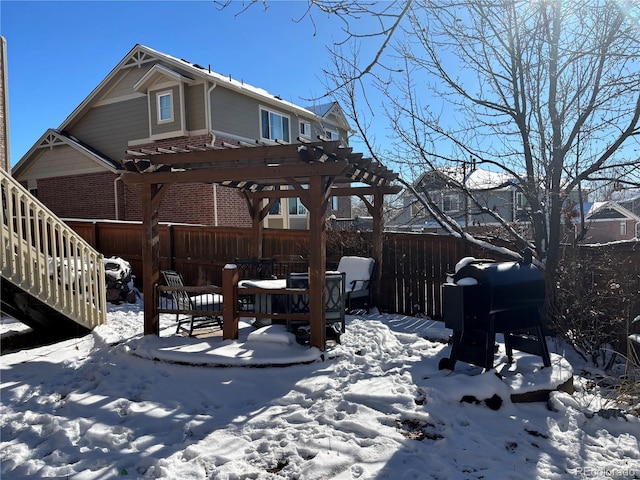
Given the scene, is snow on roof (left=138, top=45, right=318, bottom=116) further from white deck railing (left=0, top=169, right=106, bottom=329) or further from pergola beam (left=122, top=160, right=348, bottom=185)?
pergola beam (left=122, top=160, right=348, bottom=185)

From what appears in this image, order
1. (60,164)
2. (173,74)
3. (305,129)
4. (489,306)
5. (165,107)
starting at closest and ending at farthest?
(489,306) < (173,74) < (165,107) < (60,164) < (305,129)

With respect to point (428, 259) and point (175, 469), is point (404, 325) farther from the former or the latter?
point (175, 469)

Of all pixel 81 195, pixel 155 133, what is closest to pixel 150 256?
pixel 155 133

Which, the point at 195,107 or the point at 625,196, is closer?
the point at 625,196

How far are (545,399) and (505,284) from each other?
1059 millimetres

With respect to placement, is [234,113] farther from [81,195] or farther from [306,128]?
[81,195]

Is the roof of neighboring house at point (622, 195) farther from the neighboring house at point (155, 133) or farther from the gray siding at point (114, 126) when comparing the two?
the gray siding at point (114, 126)

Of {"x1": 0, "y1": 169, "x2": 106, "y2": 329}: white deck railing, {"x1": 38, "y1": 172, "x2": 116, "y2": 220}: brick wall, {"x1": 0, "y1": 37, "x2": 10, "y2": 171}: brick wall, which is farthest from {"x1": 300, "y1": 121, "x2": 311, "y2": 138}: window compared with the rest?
{"x1": 0, "y1": 169, "x2": 106, "y2": 329}: white deck railing

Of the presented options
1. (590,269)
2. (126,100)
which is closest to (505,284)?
(590,269)

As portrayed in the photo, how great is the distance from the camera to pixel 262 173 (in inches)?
205

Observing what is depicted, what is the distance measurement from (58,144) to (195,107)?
693 cm

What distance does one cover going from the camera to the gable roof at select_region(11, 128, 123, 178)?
1562 centimetres

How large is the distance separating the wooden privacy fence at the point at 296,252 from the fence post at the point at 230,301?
3108 mm

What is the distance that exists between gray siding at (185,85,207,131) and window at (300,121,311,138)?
4.89m
